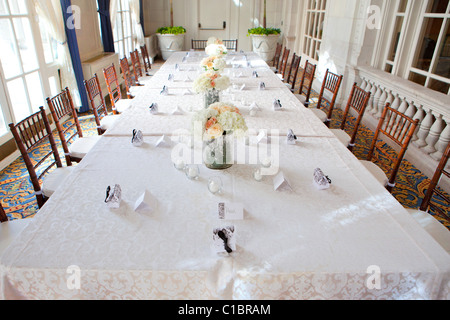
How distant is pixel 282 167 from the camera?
6.03 ft

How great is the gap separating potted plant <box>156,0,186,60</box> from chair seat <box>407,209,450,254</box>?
7.99 metres

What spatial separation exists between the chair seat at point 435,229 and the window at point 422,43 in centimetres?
197

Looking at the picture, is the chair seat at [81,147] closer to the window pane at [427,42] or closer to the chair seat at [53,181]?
the chair seat at [53,181]

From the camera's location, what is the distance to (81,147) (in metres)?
2.55

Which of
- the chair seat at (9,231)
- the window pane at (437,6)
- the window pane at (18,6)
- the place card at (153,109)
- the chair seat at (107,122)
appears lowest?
the chair seat at (9,231)

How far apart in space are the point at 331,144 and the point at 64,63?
3742 mm

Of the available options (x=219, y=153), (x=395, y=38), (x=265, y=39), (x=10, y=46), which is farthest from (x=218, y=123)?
(x=265, y=39)

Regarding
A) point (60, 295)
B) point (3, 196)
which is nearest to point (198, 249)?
point (60, 295)

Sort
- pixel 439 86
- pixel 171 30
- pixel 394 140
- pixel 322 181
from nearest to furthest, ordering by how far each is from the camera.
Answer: pixel 322 181 → pixel 394 140 → pixel 439 86 → pixel 171 30

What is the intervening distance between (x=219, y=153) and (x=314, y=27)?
618 cm

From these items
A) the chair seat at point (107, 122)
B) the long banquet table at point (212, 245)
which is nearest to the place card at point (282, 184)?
the long banquet table at point (212, 245)

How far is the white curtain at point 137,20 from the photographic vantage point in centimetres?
755

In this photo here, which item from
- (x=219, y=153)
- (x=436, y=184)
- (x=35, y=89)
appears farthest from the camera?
(x=35, y=89)

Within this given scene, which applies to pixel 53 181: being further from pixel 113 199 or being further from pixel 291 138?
pixel 291 138
